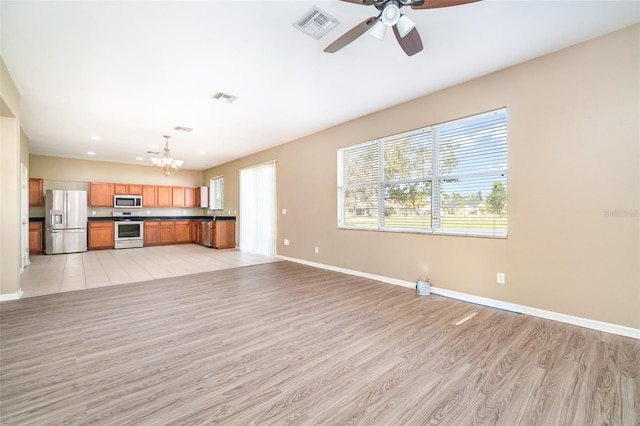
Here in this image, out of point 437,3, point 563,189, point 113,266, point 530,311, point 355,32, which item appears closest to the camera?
point 437,3

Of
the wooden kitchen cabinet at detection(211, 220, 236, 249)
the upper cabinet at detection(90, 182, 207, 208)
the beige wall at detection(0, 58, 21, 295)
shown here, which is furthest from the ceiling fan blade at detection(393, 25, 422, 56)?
the upper cabinet at detection(90, 182, 207, 208)

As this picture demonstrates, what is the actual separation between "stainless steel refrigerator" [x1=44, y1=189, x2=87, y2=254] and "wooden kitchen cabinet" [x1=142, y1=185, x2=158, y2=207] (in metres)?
1.62

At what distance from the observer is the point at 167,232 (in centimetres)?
918

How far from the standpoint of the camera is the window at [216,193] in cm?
920

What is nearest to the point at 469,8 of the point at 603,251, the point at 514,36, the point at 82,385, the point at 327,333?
the point at 514,36

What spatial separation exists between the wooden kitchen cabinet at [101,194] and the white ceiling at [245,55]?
3.86 meters

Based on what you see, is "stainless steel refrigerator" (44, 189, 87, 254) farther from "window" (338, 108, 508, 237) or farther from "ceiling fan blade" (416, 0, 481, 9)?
"ceiling fan blade" (416, 0, 481, 9)

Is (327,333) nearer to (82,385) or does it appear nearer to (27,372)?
(82,385)

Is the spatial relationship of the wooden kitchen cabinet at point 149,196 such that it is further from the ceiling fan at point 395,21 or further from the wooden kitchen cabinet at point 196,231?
the ceiling fan at point 395,21

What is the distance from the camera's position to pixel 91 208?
331 inches

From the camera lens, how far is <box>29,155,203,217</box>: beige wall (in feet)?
25.0

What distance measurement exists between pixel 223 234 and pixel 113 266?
2.92m

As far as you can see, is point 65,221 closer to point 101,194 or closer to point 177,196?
point 101,194

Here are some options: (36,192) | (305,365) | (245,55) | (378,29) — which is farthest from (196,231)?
(378,29)
